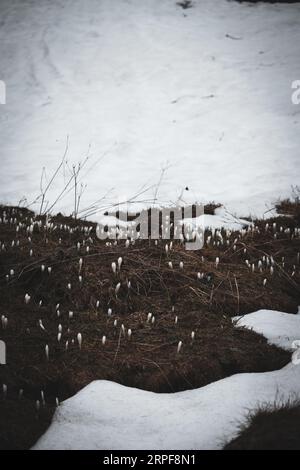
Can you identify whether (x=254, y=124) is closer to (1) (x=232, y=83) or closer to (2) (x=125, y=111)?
(1) (x=232, y=83)

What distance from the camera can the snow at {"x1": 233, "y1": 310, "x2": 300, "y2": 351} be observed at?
3275mm

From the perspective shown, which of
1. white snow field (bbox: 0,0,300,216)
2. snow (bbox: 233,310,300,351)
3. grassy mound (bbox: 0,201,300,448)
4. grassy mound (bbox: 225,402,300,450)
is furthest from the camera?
white snow field (bbox: 0,0,300,216)

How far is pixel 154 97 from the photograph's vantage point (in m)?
13.0

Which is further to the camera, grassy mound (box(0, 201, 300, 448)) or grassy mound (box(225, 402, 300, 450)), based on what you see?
grassy mound (box(0, 201, 300, 448))

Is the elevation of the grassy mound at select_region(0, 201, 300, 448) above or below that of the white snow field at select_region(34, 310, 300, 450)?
above

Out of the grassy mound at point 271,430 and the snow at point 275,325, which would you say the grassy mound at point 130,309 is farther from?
the grassy mound at point 271,430

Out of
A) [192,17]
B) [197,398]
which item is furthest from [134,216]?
[192,17]

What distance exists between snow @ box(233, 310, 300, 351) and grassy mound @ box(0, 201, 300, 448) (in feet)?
0.41

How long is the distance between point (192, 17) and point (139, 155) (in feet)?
35.5

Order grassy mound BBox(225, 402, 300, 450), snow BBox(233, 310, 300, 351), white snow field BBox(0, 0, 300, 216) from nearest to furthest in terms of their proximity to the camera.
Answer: grassy mound BBox(225, 402, 300, 450) < snow BBox(233, 310, 300, 351) < white snow field BBox(0, 0, 300, 216)

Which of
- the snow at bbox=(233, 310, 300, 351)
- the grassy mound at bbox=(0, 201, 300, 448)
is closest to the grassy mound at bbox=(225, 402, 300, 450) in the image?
the grassy mound at bbox=(0, 201, 300, 448)

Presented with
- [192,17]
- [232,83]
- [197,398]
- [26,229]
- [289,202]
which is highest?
[192,17]

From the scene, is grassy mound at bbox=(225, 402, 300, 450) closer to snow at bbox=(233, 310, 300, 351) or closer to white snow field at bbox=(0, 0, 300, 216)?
snow at bbox=(233, 310, 300, 351)

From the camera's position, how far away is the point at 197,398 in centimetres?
264
